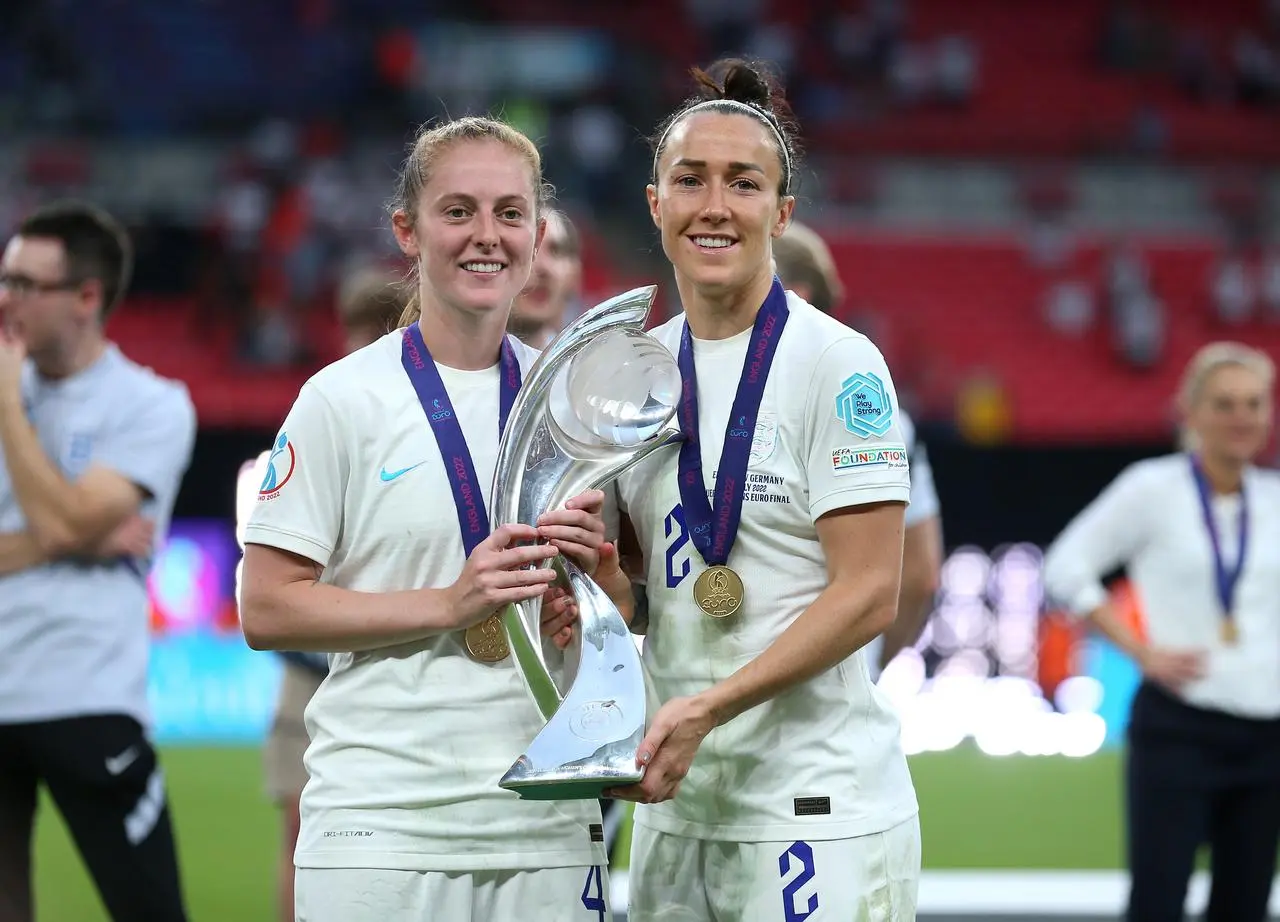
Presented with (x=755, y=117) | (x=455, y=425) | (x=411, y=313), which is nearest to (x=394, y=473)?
(x=455, y=425)

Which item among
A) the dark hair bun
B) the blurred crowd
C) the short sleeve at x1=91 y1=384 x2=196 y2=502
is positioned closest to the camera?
the dark hair bun

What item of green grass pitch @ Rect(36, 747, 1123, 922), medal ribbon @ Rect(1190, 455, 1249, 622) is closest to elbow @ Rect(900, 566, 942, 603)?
medal ribbon @ Rect(1190, 455, 1249, 622)

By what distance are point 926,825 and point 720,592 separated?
5.85 meters

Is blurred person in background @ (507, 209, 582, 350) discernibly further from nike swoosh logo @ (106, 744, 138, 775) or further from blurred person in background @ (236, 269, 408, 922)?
nike swoosh logo @ (106, 744, 138, 775)

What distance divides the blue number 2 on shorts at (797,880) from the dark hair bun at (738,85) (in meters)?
1.22

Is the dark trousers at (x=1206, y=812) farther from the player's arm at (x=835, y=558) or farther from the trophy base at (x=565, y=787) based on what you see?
the trophy base at (x=565, y=787)

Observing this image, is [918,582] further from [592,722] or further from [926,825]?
[926,825]

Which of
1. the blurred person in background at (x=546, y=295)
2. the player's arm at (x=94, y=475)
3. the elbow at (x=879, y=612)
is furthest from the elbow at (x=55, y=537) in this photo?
the elbow at (x=879, y=612)

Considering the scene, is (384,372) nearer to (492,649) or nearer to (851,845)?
(492,649)

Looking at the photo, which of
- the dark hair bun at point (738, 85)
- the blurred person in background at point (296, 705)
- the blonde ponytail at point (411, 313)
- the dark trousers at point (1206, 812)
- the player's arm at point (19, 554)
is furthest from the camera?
the dark trousers at point (1206, 812)

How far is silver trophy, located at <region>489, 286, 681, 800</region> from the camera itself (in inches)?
93.5

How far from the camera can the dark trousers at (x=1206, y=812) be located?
4.60 meters

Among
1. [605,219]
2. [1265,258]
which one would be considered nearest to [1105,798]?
[605,219]

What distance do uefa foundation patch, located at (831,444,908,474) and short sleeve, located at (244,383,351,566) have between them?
30.1 inches
